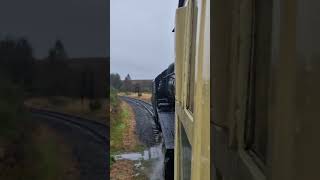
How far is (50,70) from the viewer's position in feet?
6.83

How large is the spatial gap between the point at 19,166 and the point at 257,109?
106 cm

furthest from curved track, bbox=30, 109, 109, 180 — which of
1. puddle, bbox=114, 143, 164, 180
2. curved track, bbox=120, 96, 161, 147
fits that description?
curved track, bbox=120, 96, 161, 147

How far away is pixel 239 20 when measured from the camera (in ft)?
5.56

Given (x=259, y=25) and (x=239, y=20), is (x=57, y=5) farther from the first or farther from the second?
(x=259, y=25)

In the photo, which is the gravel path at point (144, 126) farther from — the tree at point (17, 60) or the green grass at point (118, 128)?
the tree at point (17, 60)

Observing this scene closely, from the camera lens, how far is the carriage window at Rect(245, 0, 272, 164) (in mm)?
1263

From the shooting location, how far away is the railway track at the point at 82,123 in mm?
2090

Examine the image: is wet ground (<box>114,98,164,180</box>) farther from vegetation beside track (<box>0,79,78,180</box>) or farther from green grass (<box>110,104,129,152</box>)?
vegetation beside track (<box>0,79,78,180</box>)

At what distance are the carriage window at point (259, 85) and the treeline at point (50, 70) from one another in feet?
2.81

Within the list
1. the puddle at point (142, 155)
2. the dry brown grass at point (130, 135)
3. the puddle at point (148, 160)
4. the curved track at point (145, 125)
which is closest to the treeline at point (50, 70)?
the puddle at point (148, 160)

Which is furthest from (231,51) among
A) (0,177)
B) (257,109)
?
(0,177)

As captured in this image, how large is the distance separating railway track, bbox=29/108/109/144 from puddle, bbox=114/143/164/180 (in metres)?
12.7

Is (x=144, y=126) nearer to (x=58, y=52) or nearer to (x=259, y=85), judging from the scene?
(x=58, y=52)

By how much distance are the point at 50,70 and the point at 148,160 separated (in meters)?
17.4
